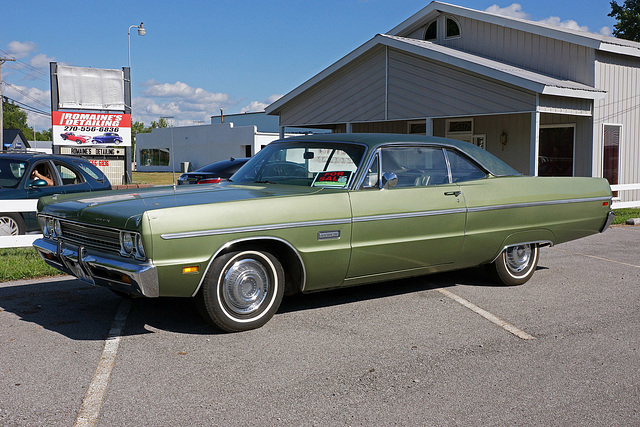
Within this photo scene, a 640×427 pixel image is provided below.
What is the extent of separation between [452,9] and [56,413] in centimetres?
1809

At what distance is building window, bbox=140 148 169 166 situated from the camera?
54688 millimetres

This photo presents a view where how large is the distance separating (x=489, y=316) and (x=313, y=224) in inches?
70.8

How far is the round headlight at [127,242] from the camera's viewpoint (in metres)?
4.62

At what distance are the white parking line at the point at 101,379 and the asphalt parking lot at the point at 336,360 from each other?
1 cm

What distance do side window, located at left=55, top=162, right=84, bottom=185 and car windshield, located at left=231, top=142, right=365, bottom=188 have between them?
5.02 metres

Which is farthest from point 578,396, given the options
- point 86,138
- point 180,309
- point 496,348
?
point 86,138

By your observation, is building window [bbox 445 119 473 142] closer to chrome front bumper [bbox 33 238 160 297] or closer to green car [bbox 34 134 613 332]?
green car [bbox 34 134 613 332]

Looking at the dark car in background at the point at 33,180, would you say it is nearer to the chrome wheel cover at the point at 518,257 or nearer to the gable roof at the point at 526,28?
the chrome wheel cover at the point at 518,257

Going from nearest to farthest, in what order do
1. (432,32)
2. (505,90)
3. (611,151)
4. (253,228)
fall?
(253,228), (505,90), (611,151), (432,32)

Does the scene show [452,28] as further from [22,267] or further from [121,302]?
[121,302]

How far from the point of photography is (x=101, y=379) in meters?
4.08

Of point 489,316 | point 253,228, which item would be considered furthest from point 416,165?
point 253,228

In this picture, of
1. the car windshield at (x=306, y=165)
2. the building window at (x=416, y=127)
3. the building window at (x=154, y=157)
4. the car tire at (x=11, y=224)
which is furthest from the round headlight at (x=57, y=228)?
the building window at (x=154, y=157)

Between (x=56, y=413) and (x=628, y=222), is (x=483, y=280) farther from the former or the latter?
(x=628, y=222)
